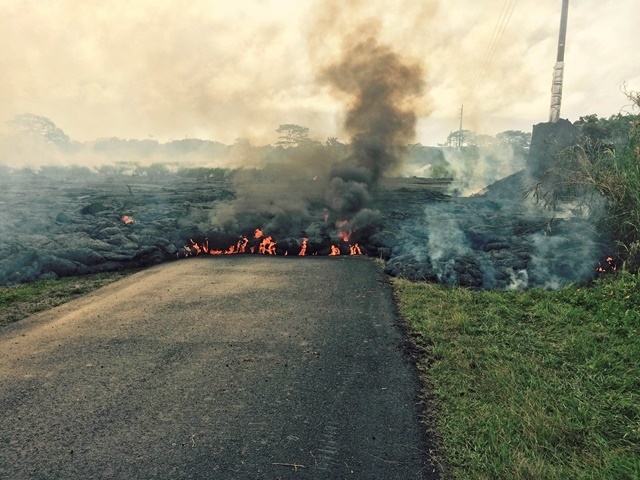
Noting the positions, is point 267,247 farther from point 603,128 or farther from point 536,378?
point 603,128

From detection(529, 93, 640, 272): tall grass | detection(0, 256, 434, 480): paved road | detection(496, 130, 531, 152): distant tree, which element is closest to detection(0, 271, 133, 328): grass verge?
detection(0, 256, 434, 480): paved road

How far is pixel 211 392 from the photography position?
17.6ft

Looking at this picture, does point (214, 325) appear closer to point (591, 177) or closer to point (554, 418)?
point (554, 418)

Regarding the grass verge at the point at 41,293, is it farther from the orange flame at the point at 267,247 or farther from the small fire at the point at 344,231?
the small fire at the point at 344,231

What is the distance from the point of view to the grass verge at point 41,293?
8.91 meters

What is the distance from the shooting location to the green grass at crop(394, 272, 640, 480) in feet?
12.8

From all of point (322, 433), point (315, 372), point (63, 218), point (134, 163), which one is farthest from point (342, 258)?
point (134, 163)

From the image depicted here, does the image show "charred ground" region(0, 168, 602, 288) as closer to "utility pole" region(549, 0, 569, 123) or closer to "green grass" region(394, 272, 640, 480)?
"green grass" region(394, 272, 640, 480)

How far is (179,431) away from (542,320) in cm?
688

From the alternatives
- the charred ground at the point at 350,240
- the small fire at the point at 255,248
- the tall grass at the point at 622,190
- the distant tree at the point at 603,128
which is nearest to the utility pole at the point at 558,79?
the distant tree at the point at 603,128

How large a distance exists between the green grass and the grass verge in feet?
28.4

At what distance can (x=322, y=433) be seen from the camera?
4.47 metres

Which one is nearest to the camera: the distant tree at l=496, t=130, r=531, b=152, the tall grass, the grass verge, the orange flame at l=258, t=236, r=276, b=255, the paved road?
the paved road

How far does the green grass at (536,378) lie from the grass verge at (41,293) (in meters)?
8.65
